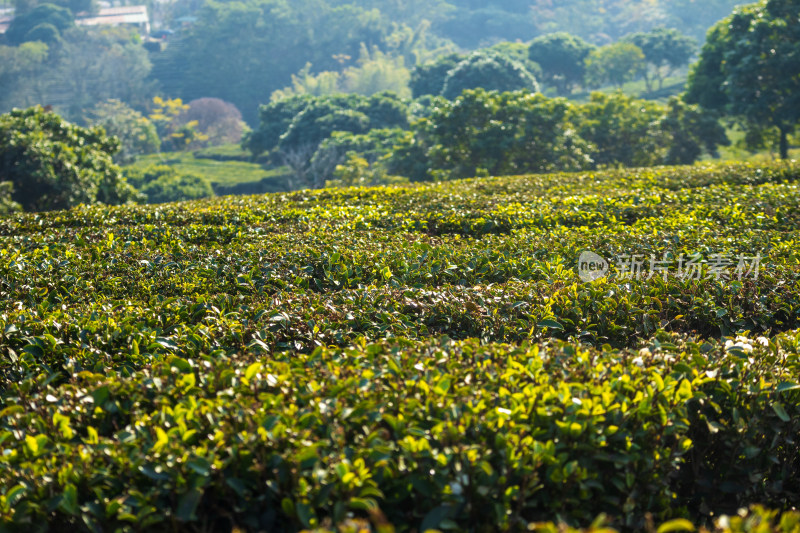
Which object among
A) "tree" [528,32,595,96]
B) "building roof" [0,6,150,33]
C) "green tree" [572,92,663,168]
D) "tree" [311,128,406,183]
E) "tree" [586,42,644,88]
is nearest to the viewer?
"green tree" [572,92,663,168]

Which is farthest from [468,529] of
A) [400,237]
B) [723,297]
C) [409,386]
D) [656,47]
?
[656,47]

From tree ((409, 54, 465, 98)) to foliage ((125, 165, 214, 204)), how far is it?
19.3 meters

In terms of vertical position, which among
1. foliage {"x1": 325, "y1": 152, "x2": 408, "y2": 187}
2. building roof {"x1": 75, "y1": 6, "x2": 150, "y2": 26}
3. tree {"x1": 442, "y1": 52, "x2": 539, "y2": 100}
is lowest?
foliage {"x1": 325, "y1": 152, "x2": 408, "y2": 187}

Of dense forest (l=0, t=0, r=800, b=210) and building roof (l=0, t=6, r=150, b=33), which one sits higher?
building roof (l=0, t=6, r=150, b=33)

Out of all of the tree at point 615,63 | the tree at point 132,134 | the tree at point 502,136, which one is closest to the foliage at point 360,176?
the tree at point 502,136

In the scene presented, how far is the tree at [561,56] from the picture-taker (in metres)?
55.1

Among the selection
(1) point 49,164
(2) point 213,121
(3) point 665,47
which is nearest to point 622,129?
(1) point 49,164

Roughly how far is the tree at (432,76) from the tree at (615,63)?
1271 centimetres

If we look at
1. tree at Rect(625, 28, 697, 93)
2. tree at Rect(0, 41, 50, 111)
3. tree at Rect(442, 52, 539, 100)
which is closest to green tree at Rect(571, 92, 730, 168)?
tree at Rect(442, 52, 539, 100)

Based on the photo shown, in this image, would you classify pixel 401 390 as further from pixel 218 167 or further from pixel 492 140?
pixel 218 167

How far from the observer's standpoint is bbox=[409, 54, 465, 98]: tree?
45594 millimetres

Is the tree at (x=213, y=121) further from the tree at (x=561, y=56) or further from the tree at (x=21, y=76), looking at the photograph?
the tree at (x=561, y=56)

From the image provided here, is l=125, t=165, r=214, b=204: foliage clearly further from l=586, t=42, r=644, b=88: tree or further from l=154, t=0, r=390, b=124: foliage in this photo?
l=154, t=0, r=390, b=124: foliage

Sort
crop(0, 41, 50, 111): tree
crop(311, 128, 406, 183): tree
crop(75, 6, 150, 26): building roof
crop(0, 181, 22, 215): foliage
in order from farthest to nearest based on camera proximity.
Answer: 1. crop(75, 6, 150, 26): building roof
2. crop(0, 41, 50, 111): tree
3. crop(311, 128, 406, 183): tree
4. crop(0, 181, 22, 215): foliage
